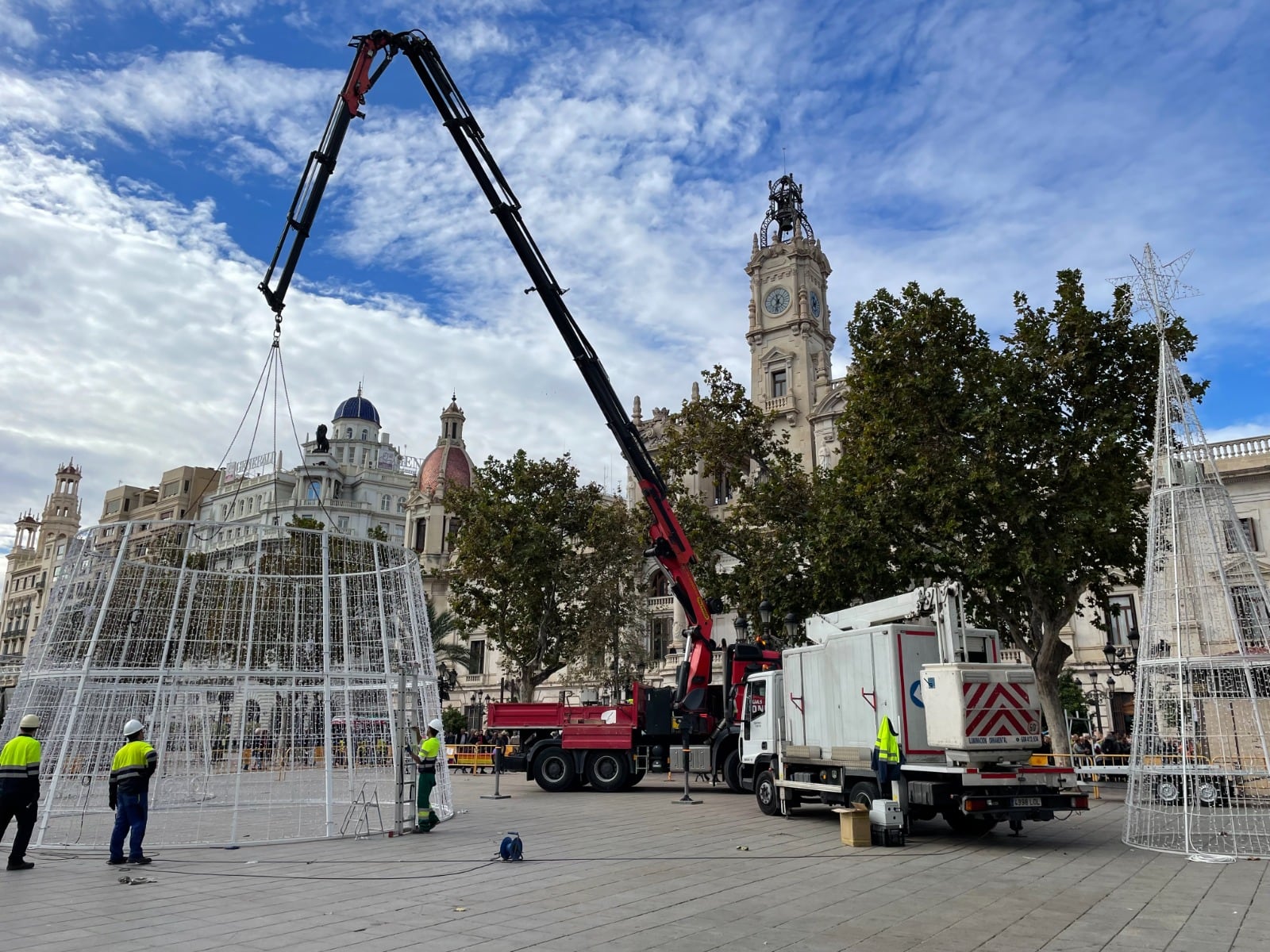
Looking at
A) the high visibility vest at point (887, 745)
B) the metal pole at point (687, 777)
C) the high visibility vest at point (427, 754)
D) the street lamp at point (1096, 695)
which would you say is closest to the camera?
the high visibility vest at point (887, 745)

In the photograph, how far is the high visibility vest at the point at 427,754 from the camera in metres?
14.6

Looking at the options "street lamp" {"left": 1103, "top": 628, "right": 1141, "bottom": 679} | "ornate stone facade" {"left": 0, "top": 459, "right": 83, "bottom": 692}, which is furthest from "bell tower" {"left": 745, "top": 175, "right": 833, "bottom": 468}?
"ornate stone facade" {"left": 0, "top": 459, "right": 83, "bottom": 692}

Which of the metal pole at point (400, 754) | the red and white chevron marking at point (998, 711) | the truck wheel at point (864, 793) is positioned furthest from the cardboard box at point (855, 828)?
the metal pole at point (400, 754)

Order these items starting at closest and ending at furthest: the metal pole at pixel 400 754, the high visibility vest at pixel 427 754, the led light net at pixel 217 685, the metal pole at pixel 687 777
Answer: the led light net at pixel 217 685 → the metal pole at pixel 400 754 → the high visibility vest at pixel 427 754 → the metal pole at pixel 687 777

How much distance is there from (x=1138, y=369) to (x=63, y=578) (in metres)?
24.1

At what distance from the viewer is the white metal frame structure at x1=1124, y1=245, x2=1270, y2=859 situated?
12484 mm

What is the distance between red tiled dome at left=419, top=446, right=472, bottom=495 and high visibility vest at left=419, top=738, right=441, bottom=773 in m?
57.9

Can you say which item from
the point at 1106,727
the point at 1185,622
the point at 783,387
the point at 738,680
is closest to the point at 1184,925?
the point at 1185,622

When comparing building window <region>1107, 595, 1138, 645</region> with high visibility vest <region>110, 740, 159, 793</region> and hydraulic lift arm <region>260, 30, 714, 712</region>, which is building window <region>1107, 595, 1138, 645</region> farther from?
high visibility vest <region>110, 740, 159, 793</region>

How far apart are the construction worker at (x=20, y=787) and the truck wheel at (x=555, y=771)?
49.4ft

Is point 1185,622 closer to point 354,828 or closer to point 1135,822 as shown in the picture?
point 1135,822

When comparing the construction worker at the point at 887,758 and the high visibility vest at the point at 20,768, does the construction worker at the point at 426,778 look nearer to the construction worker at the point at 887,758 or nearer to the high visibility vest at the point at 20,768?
the high visibility vest at the point at 20,768

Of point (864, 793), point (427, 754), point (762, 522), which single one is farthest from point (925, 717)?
point (762, 522)

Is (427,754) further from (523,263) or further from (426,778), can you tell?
(523,263)
